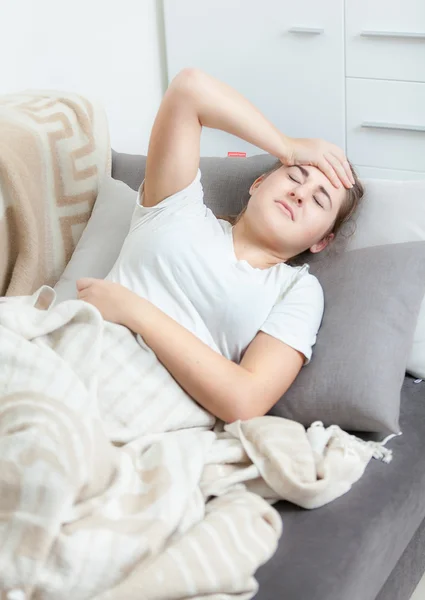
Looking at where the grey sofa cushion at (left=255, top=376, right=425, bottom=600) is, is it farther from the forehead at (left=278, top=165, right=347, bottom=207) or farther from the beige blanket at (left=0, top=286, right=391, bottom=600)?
the forehead at (left=278, top=165, right=347, bottom=207)

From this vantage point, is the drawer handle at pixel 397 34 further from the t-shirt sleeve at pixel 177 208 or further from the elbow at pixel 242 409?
the elbow at pixel 242 409

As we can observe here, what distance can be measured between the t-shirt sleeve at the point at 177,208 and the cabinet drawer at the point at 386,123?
1.40 metres

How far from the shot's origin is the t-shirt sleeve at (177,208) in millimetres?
1602

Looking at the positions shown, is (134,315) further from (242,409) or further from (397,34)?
(397,34)

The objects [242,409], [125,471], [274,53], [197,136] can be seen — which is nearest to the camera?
[125,471]

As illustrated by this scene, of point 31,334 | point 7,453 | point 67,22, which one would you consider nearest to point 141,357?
point 31,334

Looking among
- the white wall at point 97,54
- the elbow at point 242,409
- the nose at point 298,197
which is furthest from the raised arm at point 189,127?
the white wall at point 97,54

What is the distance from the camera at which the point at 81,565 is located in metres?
1.06

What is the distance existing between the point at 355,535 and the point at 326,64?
79.2 inches

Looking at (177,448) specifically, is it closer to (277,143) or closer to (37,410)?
(37,410)

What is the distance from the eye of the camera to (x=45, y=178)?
1.80 m

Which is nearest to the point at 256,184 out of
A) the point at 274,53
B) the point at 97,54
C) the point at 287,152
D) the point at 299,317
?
the point at 287,152

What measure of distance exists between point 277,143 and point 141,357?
51 centimetres

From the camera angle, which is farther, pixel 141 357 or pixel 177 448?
pixel 141 357
